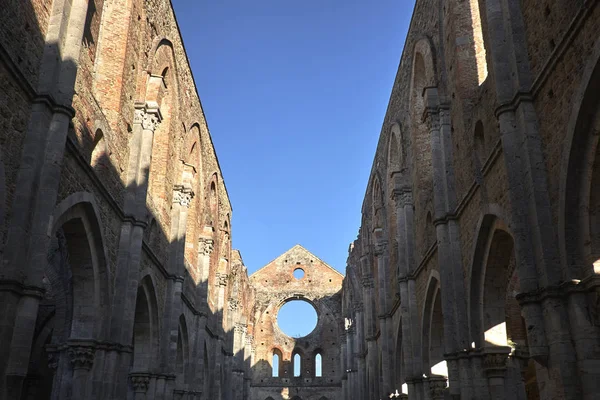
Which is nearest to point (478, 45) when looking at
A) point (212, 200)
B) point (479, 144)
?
point (479, 144)

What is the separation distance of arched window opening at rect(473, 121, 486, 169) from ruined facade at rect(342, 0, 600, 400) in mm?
34

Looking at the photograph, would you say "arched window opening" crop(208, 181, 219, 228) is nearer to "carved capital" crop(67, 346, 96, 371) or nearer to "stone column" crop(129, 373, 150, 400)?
"stone column" crop(129, 373, 150, 400)

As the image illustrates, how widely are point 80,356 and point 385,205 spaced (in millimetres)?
13852

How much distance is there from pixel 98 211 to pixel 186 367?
31.9ft

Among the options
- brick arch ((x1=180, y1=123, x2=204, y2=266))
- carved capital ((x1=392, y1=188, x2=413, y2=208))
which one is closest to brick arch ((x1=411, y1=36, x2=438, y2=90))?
carved capital ((x1=392, y1=188, x2=413, y2=208))

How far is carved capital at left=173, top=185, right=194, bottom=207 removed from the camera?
1940 cm

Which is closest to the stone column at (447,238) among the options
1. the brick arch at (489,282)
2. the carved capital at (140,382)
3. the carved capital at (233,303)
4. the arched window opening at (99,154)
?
the brick arch at (489,282)

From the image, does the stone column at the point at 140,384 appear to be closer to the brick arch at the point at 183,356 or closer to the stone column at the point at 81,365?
the brick arch at the point at 183,356

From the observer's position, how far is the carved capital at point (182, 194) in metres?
19.4

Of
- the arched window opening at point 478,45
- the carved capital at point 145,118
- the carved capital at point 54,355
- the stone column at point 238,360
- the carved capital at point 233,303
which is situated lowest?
the carved capital at point 54,355

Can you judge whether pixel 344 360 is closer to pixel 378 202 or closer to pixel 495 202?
pixel 378 202

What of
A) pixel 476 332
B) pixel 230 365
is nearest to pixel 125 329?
pixel 476 332

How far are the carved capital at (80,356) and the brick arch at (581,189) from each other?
842cm

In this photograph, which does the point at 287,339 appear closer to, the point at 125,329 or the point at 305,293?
the point at 305,293
